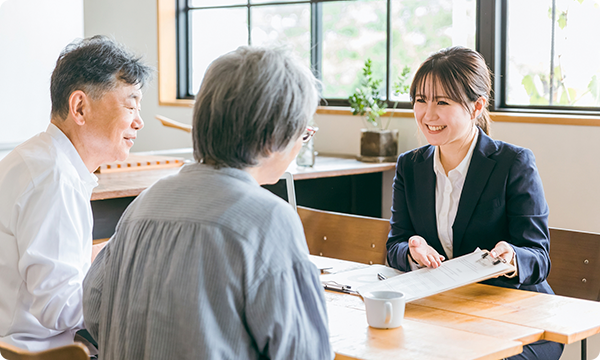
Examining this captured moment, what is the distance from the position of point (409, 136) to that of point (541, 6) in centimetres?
95

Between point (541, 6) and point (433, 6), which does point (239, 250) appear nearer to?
point (541, 6)

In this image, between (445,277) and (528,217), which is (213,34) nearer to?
(528,217)

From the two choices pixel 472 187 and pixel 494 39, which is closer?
pixel 472 187

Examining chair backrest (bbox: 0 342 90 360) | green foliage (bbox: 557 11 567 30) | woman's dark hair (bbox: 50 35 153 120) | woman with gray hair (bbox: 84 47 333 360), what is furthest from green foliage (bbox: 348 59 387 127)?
chair backrest (bbox: 0 342 90 360)

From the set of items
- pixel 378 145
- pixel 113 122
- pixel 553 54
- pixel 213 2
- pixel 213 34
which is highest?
pixel 213 2

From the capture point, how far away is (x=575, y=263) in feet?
6.32

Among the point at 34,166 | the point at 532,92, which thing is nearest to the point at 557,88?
the point at 532,92

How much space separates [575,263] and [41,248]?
1.48 meters

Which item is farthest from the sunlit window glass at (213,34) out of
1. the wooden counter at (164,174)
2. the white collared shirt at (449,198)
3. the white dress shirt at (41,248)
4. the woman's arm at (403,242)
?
the white dress shirt at (41,248)

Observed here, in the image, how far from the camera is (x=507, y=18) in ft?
10.9

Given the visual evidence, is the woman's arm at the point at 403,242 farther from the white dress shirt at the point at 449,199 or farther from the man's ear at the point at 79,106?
the man's ear at the point at 79,106

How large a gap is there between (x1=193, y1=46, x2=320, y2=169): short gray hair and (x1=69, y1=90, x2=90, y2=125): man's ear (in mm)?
589

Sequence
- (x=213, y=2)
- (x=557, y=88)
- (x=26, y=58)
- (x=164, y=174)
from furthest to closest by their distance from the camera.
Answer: (x=213, y=2) < (x=26, y=58) < (x=557, y=88) < (x=164, y=174)

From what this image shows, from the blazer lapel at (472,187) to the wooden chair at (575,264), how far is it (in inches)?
14.0
